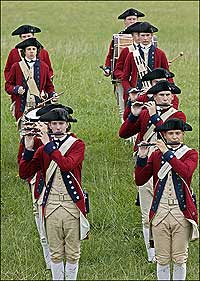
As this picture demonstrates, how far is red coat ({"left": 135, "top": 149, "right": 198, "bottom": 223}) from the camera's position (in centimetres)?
830

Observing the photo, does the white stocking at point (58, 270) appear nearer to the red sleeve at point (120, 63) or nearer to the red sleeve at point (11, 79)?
A: the red sleeve at point (11, 79)

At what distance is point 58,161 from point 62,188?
0.43m

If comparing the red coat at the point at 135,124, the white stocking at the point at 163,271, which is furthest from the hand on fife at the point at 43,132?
the white stocking at the point at 163,271

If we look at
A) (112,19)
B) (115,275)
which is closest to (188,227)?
(115,275)

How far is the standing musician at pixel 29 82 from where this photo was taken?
12.0 m

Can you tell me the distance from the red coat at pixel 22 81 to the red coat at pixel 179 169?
369cm

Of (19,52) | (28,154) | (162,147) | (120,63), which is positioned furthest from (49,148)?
(19,52)

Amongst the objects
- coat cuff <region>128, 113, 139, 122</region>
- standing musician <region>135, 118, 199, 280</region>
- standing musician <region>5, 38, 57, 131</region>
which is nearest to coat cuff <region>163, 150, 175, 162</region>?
standing musician <region>135, 118, 199, 280</region>

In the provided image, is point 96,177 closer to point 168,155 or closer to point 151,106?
point 151,106

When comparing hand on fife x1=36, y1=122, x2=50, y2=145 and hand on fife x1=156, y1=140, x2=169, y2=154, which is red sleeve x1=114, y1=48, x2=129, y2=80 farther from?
hand on fife x1=156, y1=140, x2=169, y2=154

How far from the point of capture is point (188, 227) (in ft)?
28.1

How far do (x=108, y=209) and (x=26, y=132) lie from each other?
13.0ft

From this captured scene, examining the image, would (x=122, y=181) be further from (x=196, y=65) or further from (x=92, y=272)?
(x=196, y=65)

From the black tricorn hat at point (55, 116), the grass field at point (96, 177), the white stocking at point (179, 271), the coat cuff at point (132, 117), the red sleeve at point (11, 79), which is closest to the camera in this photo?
the black tricorn hat at point (55, 116)
